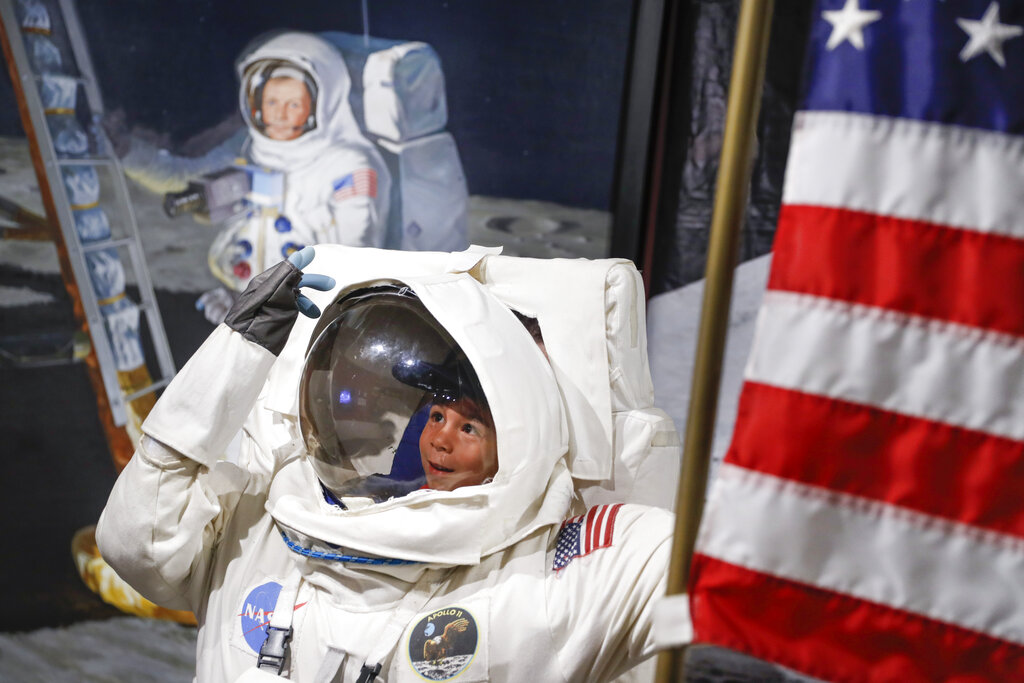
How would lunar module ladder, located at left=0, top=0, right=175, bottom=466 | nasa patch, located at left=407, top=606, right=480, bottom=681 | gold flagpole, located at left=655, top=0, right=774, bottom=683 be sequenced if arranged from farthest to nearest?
1. lunar module ladder, located at left=0, top=0, right=175, bottom=466
2. nasa patch, located at left=407, top=606, right=480, bottom=681
3. gold flagpole, located at left=655, top=0, right=774, bottom=683

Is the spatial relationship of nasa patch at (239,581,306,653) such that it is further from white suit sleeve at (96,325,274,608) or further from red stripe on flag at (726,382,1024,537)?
red stripe on flag at (726,382,1024,537)

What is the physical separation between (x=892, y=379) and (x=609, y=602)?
17.3 inches

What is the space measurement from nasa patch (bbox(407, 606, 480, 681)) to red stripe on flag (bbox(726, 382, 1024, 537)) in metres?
0.43

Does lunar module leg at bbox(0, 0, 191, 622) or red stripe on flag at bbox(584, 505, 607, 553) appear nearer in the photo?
red stripe on flag at bbox(584, 505, 607, 553)

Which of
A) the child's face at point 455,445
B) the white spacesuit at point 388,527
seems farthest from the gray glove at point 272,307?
the child's face at point 455,445

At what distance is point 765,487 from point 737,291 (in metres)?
1.14

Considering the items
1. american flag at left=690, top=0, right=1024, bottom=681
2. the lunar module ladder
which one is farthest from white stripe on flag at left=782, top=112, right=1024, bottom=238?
the lunar module ladder

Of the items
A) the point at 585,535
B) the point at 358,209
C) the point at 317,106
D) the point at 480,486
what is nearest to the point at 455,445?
the point at 480,486

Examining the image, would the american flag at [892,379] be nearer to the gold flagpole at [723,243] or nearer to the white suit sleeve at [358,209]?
the gold flagpole at [723,243]

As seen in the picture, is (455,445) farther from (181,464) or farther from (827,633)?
(827,633)

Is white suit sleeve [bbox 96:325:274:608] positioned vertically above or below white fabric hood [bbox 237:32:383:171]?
below

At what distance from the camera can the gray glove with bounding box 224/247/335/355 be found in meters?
0.95

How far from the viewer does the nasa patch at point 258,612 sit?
97 centimetres

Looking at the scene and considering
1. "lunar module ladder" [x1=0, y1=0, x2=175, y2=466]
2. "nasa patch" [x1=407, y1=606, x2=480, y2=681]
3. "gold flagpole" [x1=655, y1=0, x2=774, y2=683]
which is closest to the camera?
"gold flagpole" [x1=655, y1=0, x2=774, y2=683]
